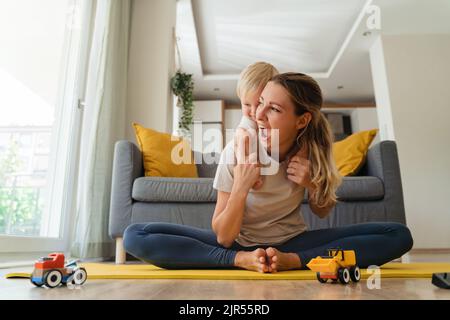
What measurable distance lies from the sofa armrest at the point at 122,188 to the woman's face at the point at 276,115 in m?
1.31

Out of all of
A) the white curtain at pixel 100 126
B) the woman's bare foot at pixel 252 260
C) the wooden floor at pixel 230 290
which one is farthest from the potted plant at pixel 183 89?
the wooden floor at pixel 230 290

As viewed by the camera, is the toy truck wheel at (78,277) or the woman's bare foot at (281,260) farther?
the woman's bare foot at (281,260)

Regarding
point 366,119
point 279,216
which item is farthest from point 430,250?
point 279,216

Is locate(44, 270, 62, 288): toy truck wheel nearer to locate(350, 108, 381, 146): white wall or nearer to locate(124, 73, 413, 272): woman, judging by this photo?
locate(124, 73, 413, 272): woman

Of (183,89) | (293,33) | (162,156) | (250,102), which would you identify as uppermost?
(293,33)

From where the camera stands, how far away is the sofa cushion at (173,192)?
2.15 m

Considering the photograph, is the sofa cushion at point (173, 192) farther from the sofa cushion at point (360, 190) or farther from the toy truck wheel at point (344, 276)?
the toy truck wheel at point (344, 276)

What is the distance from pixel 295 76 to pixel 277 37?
13.0 feet

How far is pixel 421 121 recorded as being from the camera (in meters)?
4.19

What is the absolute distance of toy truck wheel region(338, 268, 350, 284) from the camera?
90 centimetres

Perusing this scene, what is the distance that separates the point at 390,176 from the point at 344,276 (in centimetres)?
145

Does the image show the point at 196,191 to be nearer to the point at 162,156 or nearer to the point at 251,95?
the point at 162,156
